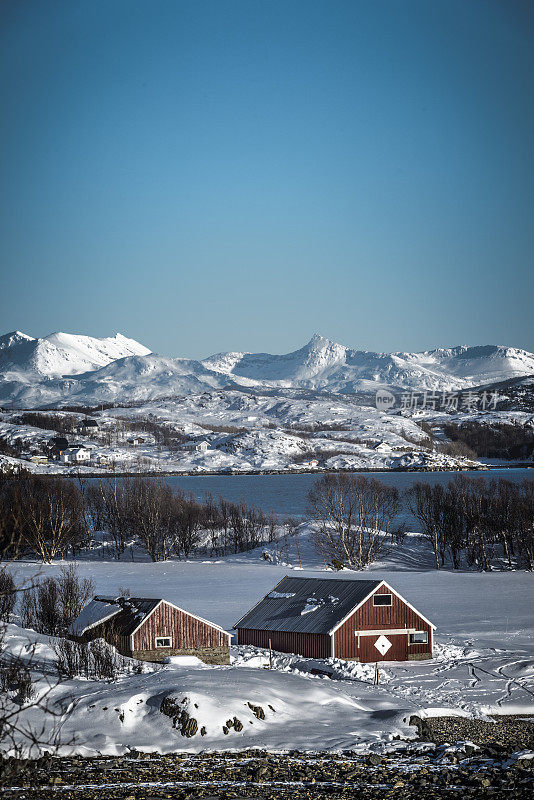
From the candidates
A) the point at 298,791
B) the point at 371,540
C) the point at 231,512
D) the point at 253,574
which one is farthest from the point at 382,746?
the point at 231,512

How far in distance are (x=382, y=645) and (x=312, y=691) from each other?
9125mm

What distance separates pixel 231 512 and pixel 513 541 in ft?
80.0

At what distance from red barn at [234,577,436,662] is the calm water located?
5441cm

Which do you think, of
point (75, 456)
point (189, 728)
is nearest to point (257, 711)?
point (189, 728)

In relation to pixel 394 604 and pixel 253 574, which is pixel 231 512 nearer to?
pixel 253 574

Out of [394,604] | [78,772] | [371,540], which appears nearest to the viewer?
[78,772]

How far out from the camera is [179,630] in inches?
1216

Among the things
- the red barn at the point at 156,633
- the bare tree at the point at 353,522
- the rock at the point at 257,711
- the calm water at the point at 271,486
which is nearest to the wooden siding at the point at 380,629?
the red barn at the point at 156,633

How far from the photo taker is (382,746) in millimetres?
19922

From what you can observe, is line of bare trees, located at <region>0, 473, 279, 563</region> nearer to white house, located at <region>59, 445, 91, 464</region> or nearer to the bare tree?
the bare tree

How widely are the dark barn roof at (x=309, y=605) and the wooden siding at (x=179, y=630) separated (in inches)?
145

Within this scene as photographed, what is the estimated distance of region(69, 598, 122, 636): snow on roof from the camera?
31.1 m

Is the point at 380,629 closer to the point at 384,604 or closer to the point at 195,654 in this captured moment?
the point at 384,604

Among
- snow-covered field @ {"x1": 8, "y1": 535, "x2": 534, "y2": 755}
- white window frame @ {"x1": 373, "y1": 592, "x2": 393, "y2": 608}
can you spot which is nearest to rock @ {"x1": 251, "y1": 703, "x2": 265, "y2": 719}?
snow-covered field @ {"x1": 8, "y1": 535, "x2": 534, "y2": 755}
